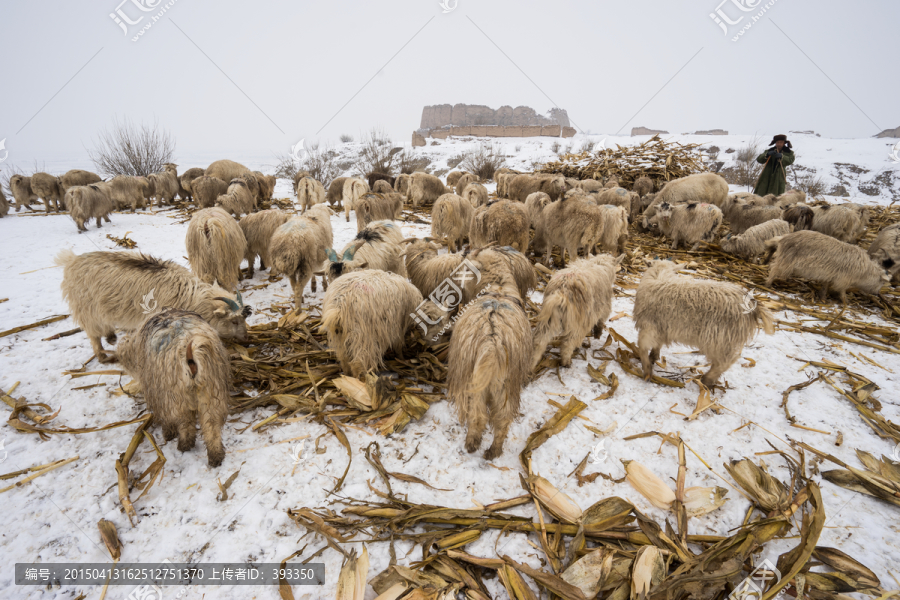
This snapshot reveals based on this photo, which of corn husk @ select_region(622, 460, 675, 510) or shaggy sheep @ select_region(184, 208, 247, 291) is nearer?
corn husk @ select_region(622, 460, 675, 510)

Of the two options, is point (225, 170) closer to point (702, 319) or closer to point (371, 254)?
point (371, 254)

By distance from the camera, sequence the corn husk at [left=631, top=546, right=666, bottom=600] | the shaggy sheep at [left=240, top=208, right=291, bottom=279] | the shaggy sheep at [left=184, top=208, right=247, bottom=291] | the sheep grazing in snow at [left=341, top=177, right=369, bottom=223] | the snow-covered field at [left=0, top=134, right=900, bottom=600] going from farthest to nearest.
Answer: the sheep grazing in snow at [left=341, top=177, right=369, bottom=223] → the shaggy sheep at [left=240, top=208, right=291, bottom=279] → the shaggy sheep at [left=184, top=208, right=247, bottom=291] → the snow-covered field at [left=0, top=134, right=900, bottom=600] → the corn husk at [left=631, top=546, right=666, bottom=600]

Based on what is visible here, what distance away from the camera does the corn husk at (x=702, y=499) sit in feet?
8.26

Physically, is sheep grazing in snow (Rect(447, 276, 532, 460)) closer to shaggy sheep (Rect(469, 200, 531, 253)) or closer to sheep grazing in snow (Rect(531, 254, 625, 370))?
sheep grazing in snow (Rect(531, 254, 625, 370))

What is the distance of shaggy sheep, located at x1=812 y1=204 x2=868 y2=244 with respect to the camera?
7.51 meters

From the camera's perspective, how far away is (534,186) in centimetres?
1084

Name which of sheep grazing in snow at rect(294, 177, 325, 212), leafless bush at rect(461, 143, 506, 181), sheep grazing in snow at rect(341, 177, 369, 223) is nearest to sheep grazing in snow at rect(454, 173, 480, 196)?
leafless bush at rect(461, 143, 506, 181)

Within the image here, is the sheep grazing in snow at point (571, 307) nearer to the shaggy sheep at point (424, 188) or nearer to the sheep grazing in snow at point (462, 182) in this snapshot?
the sheep grazing in snow at point (462, 182)

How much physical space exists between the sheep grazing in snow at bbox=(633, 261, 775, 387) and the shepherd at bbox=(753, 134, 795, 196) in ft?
32.5

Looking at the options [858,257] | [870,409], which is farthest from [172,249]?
[858,257]

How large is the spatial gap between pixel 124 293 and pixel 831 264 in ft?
34.1

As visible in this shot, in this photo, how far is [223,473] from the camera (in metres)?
2.78

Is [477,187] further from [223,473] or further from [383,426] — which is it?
[223,473]

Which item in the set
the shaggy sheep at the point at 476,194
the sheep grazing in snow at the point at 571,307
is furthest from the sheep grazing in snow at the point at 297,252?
the shaggy sheep at the point at 476,194
